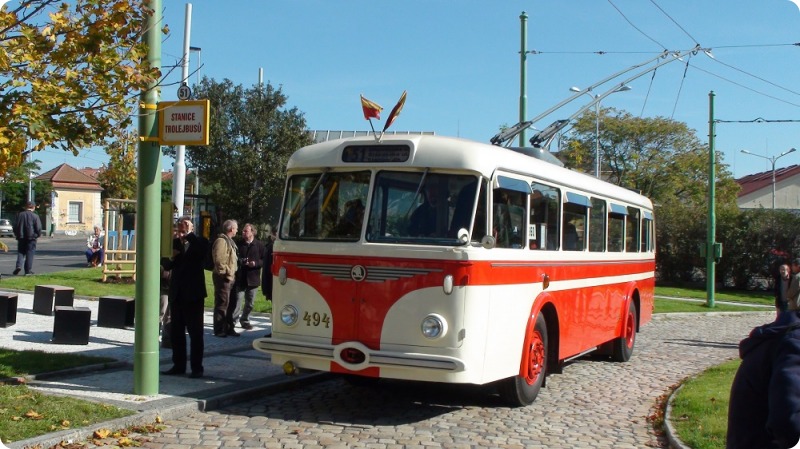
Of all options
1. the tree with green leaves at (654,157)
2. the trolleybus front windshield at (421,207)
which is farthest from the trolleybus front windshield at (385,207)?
the tree with green leaves at (654,157)

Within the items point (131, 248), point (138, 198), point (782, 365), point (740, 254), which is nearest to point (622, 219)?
point (138, 198)

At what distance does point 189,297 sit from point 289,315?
5.77 feet

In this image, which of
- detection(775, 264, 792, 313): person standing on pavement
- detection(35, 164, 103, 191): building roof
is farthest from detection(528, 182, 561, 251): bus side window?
detection(35, 164, 103, 191): building roof

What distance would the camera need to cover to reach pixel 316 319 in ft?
29.5

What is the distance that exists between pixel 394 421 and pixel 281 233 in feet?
7.75

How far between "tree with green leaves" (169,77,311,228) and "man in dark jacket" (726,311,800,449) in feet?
102

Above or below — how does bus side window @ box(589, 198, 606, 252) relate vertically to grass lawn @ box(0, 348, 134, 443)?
above

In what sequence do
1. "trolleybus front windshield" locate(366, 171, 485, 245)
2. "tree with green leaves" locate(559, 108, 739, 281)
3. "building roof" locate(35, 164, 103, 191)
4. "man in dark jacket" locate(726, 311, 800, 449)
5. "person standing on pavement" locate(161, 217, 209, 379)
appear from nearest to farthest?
"man in dark jacket" locate(726, 311, 800, 449), "trolleybus front windshield" locate(366, 171, 485, 245), "person standing on pavement" locate(161, 217, 209, 379), "tree with green leaves" locate(559, 108, 739, 281), "building roof" locate(35, 164, 103, 191)

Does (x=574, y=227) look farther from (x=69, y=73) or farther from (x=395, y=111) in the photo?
(x=69, y=73)

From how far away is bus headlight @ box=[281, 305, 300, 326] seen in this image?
29.9 feet

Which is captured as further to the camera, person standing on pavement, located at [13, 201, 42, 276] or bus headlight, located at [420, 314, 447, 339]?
person standing on pavement, located at [13, 201, 42, 276]

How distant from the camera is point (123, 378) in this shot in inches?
396

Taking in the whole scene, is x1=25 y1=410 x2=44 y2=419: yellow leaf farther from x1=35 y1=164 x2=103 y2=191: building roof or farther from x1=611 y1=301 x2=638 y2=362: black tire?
x1=35 y1=164 x2=103 y2=191: building roof

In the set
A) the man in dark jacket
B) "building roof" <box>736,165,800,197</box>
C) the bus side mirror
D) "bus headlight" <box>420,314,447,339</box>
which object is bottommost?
"bus headlight" <box>420,314,447,339</box>
